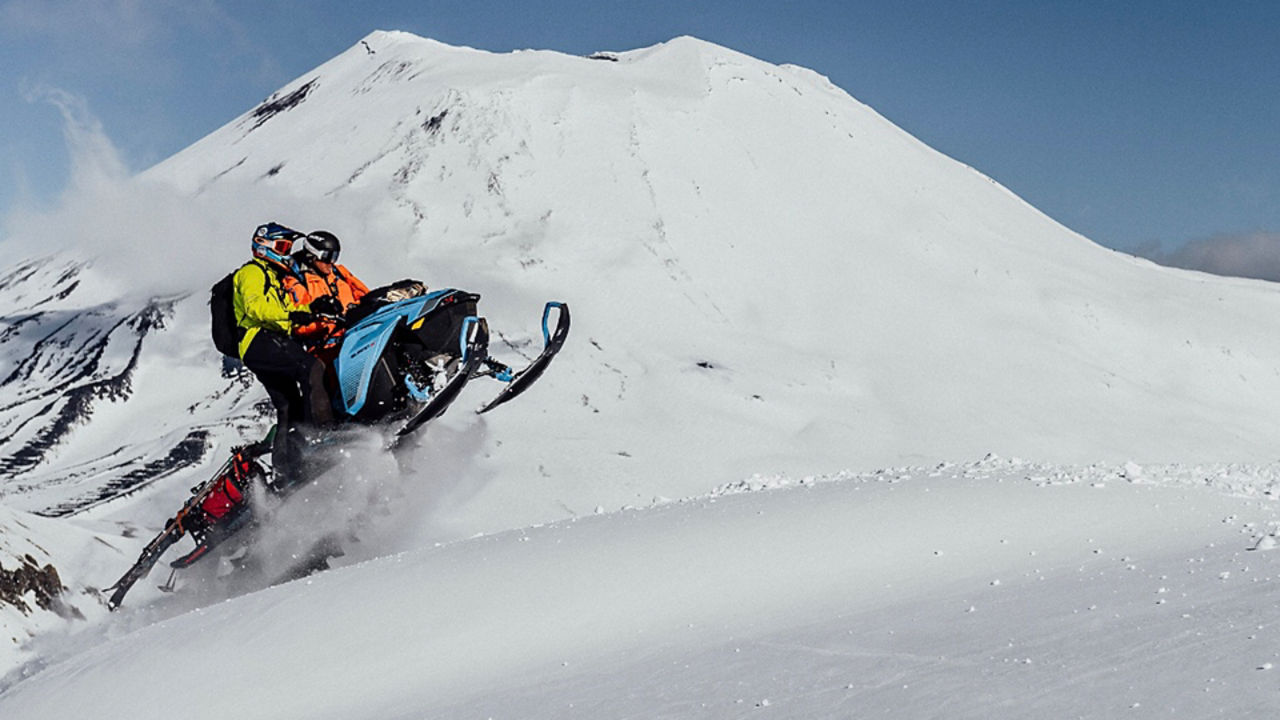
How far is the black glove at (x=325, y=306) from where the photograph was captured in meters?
8.48

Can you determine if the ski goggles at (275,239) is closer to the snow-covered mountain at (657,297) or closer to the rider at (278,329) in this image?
A: the rider at (278,329)

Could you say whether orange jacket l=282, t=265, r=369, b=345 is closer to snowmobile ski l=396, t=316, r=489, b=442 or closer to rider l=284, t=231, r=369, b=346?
rider l=284, t=231, r=369, b=346

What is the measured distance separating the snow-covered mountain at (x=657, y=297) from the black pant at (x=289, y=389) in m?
9.07

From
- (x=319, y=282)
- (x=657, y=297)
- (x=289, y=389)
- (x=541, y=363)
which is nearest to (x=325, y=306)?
(x=319, y=282)

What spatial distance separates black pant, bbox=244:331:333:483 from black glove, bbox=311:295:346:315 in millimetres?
384

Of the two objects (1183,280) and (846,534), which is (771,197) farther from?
(846,534)

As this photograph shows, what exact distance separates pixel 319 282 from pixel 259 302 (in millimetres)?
574

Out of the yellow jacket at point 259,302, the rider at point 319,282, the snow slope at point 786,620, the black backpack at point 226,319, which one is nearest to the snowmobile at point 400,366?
the rider at point 319,282

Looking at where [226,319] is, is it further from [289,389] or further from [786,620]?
[786,620]

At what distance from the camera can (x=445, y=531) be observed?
10305 mm

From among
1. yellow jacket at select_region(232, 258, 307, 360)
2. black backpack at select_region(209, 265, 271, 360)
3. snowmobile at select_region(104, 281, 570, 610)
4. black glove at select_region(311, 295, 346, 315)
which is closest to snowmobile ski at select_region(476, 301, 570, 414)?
snowmobile at select_region(104, 281, 570, 610)

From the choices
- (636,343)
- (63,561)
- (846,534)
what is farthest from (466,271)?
(846,534)

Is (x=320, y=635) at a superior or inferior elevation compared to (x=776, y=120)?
inferior

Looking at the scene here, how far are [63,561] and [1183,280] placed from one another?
38016mm
